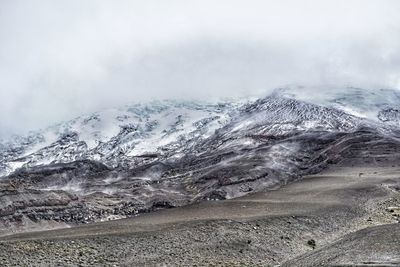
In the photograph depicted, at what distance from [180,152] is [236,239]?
76.9 meters

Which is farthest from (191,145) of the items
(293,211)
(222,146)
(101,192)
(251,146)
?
(293,211)

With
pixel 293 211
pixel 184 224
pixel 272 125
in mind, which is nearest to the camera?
pixel 184 224

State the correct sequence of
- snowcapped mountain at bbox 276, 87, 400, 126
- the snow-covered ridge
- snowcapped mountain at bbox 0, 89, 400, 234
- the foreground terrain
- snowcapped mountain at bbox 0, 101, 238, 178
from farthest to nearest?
snowcapped mountain at bbox 276, 87, 400, 126
snowcapped mountain at bbox 0, 101, 238, 178
the snow-covered ridge
snowcapped mountain at bbox 0, 89, 400, 234
the foreground terrain

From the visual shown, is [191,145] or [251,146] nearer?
[251,146]

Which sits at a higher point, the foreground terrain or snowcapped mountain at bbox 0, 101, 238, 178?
the foreground terrain

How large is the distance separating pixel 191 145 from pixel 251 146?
20.3 m

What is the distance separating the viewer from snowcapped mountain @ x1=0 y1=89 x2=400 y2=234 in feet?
211

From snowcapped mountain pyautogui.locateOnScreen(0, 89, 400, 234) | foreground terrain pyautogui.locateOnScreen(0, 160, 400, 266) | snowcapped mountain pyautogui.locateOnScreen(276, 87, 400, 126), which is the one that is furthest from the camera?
snowcapped mountain pyautogui.locateOnScreen(276, 87, 400, 126)

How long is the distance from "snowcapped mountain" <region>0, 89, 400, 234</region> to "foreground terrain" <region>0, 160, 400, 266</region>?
54.2 ft

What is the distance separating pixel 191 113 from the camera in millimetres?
164625

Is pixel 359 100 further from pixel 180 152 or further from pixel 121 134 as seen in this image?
pixel 180 152

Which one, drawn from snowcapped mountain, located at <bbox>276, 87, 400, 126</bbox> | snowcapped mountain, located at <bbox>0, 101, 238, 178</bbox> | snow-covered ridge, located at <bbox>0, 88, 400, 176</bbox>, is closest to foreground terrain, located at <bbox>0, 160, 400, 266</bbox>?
snow-covered ridge, located at <bbox>0, 88, 400, 176</bbox>

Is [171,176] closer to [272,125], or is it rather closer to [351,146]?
[351,146]

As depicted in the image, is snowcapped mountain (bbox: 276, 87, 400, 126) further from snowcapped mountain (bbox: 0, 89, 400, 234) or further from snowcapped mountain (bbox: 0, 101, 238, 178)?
snowcapped mountain (bbox: 0, 101, 238, 178)
